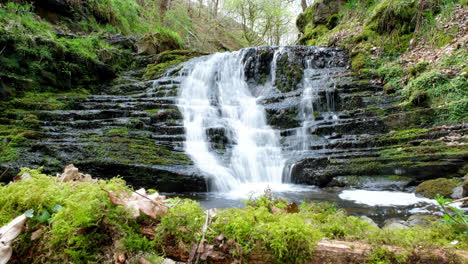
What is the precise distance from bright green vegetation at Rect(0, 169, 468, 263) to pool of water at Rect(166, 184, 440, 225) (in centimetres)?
245

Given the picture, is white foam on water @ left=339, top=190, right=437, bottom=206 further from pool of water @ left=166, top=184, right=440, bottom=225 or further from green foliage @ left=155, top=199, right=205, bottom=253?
green foliage @ left=155, top=199, right=205, bottom=253

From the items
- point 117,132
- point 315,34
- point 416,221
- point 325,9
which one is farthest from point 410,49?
point 117,132

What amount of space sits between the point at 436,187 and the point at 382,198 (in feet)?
3.41

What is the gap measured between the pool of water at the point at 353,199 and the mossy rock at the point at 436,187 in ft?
0.60

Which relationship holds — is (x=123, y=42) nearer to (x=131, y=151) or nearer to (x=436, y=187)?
(x=131, y=151)

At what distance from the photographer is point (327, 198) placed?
521 cm

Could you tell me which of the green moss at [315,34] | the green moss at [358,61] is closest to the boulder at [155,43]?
the green moss at [315,34]

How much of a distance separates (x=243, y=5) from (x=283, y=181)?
80.9ft

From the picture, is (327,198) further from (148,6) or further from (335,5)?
(148,6)

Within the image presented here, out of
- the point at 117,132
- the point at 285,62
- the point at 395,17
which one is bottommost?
the point at 117,132

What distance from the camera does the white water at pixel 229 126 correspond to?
695 centimetres

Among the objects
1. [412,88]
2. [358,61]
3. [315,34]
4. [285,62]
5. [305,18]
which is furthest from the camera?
[305,18]

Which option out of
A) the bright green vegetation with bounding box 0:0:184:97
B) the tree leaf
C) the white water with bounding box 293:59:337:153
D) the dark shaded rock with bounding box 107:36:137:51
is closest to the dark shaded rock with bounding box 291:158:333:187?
the white water with bounding box 293:59:337:153

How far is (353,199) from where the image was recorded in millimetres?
5109
